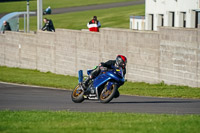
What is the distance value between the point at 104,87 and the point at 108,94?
28 cm

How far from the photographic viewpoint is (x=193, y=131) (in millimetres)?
10289

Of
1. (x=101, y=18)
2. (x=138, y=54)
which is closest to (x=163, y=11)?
(x=138, y=54)

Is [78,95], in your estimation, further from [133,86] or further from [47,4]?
[47,4]

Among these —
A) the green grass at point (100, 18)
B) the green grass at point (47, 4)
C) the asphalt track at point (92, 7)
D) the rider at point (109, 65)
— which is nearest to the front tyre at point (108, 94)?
the rider at point (109, 65)

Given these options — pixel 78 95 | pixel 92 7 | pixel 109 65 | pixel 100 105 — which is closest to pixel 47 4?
pixel 92 7

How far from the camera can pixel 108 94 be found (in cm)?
1627

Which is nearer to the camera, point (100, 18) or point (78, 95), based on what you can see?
point (78, 95)

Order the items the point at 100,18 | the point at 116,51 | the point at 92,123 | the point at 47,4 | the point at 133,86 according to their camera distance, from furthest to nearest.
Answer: the point at 47,4, the point at 100,18, the point at 116,51, the point at 133,86, the point at 92,123

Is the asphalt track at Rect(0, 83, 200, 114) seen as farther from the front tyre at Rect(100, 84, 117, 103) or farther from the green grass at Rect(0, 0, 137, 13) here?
the green grass at Rect(0, 0, 137, 13)

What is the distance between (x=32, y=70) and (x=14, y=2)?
4256 centimetres

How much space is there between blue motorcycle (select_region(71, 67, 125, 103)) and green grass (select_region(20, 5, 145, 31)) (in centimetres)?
3755

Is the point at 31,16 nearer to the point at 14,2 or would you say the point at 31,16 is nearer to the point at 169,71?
the point at 14,2

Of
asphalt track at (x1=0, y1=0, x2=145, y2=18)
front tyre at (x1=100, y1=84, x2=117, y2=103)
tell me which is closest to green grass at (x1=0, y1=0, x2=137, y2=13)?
asphalt track at (x1=0, y1=0, x2=145, y2=18)

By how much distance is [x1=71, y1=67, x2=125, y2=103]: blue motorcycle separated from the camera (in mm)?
16031
